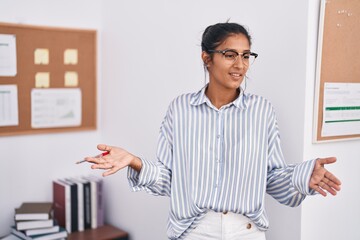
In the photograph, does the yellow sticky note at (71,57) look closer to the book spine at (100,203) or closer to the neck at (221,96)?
the book spine at (100,203)

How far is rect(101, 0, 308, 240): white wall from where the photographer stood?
185cm

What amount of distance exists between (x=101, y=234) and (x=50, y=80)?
1.00 metres

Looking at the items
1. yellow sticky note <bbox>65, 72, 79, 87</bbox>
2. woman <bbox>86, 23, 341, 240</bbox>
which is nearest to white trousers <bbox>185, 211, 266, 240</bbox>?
woman <bbox>86, 23, 341, 240</bbox>

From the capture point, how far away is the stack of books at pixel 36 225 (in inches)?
101

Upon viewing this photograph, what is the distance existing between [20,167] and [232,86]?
166 cm

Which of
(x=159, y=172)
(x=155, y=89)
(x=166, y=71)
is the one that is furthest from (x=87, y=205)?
(x=159, y=172)

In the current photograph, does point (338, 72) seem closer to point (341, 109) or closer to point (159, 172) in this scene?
point (341, 109)

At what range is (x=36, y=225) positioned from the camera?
2568 millimetres

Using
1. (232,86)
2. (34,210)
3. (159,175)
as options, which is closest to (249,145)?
(232,86)

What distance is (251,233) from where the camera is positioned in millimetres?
1687

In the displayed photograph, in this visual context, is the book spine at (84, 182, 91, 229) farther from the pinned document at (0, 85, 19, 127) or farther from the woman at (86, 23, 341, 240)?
the woman at (86, 23, 341, 240)

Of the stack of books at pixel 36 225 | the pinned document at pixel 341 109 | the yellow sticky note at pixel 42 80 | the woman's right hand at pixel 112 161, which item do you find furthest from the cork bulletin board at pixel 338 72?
the yellow sticky note at pixel 42 80

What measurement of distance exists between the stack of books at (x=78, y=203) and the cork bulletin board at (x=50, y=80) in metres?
0.36

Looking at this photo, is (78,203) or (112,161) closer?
(112,161)
